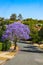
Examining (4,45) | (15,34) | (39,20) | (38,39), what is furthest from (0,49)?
(39,20)

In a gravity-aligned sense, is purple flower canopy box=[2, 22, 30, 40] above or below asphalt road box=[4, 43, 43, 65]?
above

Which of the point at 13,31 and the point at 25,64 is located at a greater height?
the point at 13,31

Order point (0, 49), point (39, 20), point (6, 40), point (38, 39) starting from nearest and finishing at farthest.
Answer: point (0, 49) → point (6, 40) → point (38, 39) → point (39, 20)

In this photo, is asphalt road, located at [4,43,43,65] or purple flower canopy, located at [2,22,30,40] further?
purple flower canopy, located at [2,22,30,40]

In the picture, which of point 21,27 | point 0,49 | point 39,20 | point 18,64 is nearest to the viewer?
point 18,64

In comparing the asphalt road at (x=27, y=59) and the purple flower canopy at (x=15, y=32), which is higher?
the purple flower canopy at (x=15, y=32)

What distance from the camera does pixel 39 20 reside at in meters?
122

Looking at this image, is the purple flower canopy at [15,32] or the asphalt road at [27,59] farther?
the purple flower canopy at [15,32]

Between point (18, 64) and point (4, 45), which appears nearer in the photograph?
point (18, 64)

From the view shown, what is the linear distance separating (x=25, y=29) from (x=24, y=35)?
1466mm

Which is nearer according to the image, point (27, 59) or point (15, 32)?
point (27, 59)

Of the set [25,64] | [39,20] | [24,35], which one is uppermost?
[39,20]

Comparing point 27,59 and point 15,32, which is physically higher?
point 15,32

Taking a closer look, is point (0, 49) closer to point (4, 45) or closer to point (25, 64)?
point (4, 45)
